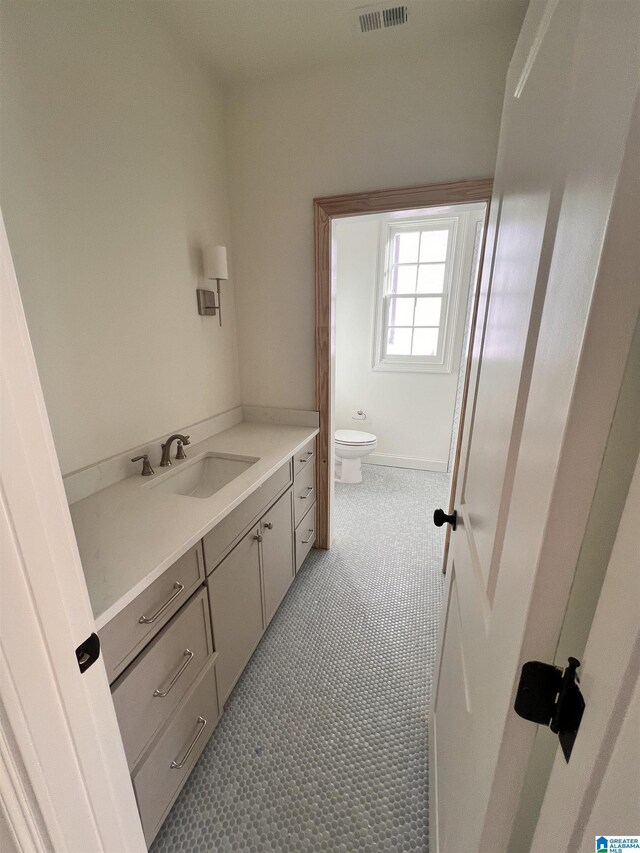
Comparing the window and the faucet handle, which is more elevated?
the window

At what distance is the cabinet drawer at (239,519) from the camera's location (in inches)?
46.2

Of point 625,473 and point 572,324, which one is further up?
point 572,324

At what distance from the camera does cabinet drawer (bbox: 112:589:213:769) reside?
34.5 inches

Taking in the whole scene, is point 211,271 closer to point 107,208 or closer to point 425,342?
point 107,208

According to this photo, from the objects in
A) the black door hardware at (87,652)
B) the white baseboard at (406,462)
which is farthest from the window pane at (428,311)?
the black door hardware at (87,652)

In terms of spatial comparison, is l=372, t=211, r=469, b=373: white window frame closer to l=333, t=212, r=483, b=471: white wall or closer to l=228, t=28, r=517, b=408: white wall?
l=333, t=212, r=483, b=471: white wall

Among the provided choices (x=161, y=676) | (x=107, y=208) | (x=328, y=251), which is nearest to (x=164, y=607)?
(x=161, y=676)

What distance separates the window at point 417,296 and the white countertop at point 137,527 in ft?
7.36

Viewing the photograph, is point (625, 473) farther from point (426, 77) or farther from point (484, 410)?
point (426, 77)

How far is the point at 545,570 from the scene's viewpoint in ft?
1.24

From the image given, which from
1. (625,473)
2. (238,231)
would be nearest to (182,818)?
(625,473)

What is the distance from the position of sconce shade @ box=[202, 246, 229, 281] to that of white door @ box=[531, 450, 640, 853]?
1.91 meters

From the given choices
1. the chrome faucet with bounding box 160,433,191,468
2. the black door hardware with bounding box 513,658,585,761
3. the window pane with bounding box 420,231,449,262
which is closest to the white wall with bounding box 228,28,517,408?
the chrome faucet with bounding box 160,433,191,468

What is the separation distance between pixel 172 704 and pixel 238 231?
2.23 metres
